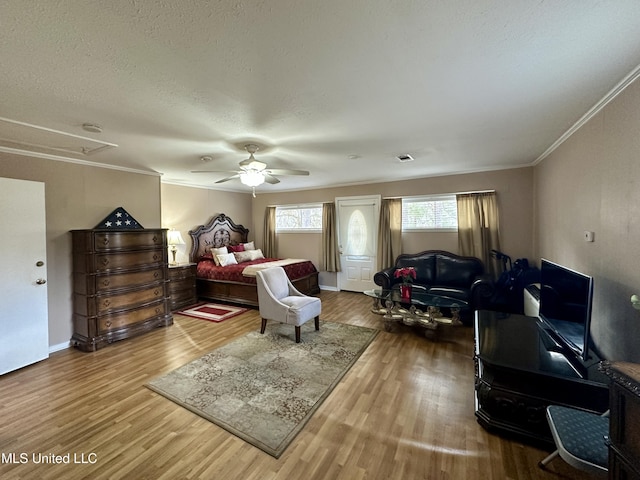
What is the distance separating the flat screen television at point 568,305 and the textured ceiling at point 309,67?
1.39 meters

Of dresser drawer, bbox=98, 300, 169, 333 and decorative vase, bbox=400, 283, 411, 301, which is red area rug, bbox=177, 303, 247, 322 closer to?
dresser drawer, bbox=98, 300, 169, 333

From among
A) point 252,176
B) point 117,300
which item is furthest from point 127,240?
point 252,176

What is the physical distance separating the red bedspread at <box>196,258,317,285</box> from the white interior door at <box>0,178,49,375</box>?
249 centimetres

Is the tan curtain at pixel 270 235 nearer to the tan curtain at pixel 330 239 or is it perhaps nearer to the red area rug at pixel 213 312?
the tan curtain at pixel 330 239

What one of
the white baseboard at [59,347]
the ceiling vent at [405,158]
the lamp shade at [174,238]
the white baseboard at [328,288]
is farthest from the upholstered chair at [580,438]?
the lamp shade at [174,238]

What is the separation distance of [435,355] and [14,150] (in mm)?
5395

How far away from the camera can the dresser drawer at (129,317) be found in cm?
349

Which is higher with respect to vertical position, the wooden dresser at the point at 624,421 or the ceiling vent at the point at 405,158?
the ceiling vent at the point at 405,158

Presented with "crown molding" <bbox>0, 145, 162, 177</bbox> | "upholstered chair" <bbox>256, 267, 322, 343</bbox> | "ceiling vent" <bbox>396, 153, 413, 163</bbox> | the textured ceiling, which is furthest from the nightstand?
"ceiling vent" <bbox>396, 153, 413, 163</bbox>

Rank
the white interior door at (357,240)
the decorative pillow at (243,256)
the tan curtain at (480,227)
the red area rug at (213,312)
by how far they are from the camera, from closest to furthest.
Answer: the red area rug at (213,312) < the tan curtain at (480,227) < the white interior door at (357,240) < the decorative pillow at (243,256)

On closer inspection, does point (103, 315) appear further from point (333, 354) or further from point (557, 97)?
point (557, 97)

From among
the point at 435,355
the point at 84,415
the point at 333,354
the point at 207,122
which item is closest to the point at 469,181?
the point at 435,355

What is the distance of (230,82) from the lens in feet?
5.86

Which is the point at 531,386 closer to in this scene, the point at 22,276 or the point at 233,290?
the point at 233,290
